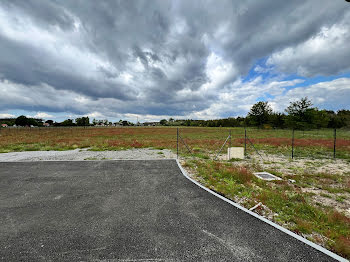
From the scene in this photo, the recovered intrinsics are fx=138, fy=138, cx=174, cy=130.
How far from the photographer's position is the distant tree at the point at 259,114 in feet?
233

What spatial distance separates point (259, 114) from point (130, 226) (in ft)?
274

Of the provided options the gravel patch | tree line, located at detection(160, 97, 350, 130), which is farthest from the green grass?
tree line, located at detection(160, 97, 350, 130)

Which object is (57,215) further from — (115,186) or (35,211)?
(115,186)

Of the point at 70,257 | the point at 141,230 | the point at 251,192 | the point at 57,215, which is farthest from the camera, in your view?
the point at 251,192

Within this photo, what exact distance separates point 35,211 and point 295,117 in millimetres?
77362

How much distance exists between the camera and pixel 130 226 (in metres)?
3.19

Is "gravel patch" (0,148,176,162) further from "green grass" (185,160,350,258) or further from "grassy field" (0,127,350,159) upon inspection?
"green grass" (185,160,350,258)

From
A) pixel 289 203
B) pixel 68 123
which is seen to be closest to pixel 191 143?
pixel 289 203

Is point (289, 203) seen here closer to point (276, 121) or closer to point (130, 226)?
point (130, 226)

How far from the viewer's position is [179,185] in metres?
5.51

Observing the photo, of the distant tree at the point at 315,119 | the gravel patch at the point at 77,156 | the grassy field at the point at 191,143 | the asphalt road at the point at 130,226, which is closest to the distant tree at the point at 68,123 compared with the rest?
the grassy field at the point at 191,143

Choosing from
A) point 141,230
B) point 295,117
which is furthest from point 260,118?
point 141,230

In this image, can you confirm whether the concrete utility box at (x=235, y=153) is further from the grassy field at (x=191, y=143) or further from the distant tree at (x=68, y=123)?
the distant tree at (x=68, y=123)

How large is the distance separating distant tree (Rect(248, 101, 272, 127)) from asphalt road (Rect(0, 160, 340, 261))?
260 ft
